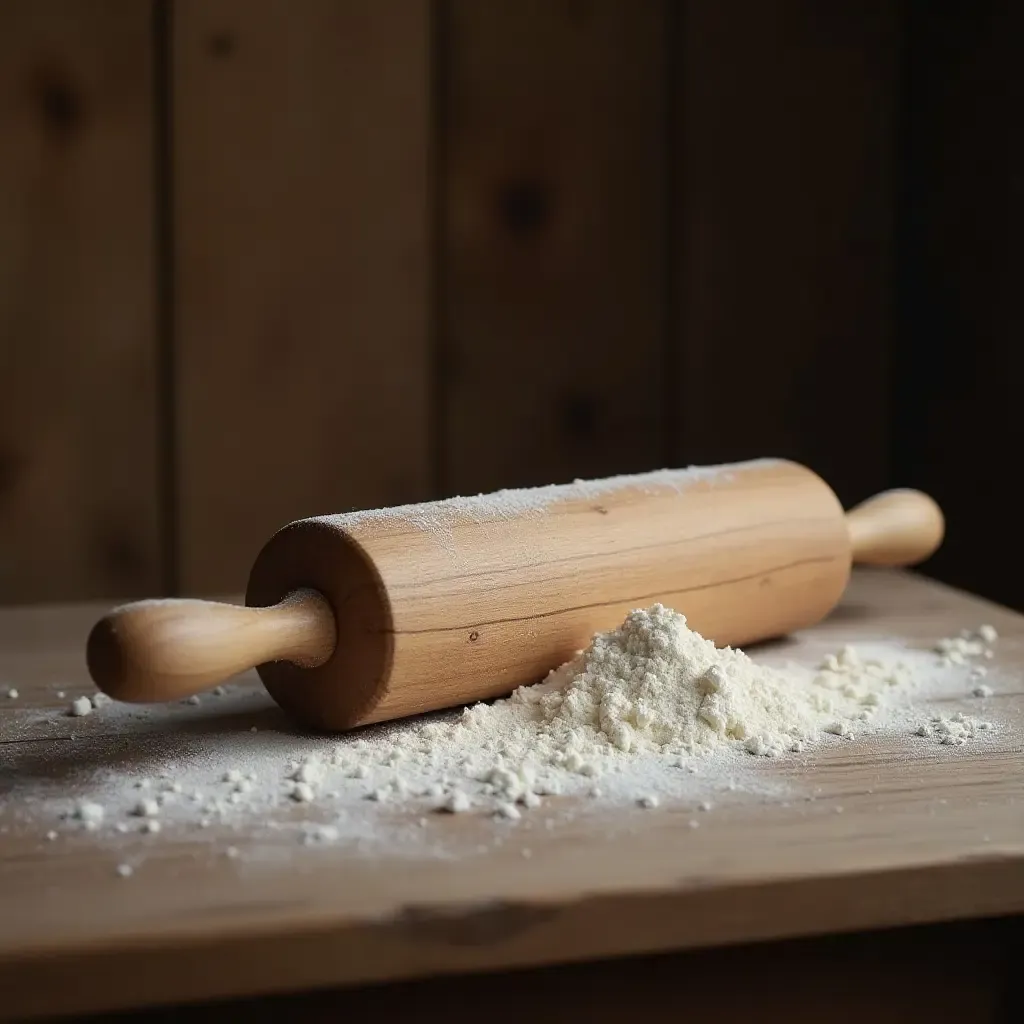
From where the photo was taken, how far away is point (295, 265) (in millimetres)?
1400

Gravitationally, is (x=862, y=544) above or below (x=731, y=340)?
below

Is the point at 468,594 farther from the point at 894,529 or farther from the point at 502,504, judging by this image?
the point at 894,529

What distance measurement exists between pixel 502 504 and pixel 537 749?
173 mm

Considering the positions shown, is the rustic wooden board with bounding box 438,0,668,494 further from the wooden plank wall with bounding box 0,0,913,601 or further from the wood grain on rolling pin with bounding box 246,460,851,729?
the wood grain on rolling pin with bounding box 246,460,851,729

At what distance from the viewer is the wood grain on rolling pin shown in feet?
2.36

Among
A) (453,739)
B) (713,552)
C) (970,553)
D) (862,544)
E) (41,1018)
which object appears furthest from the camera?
(970,553)

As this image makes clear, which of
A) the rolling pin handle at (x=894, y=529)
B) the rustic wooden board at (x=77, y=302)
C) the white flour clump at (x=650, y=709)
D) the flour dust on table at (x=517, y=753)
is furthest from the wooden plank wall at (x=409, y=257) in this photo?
the white flour clump at (x=650, y=709)

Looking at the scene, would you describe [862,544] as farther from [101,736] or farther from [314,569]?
[101,736]

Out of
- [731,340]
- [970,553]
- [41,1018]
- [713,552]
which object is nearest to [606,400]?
[731,340]

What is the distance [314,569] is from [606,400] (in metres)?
0.80

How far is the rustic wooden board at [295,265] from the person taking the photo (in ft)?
4.46

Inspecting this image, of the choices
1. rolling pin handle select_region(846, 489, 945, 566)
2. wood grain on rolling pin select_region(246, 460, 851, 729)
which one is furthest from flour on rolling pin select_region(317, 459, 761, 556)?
rolling pin handle select_region(846, 489, 945, 566)

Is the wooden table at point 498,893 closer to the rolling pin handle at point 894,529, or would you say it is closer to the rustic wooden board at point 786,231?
the rolling pin handle at point 894,529

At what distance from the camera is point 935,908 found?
0.56 meters
